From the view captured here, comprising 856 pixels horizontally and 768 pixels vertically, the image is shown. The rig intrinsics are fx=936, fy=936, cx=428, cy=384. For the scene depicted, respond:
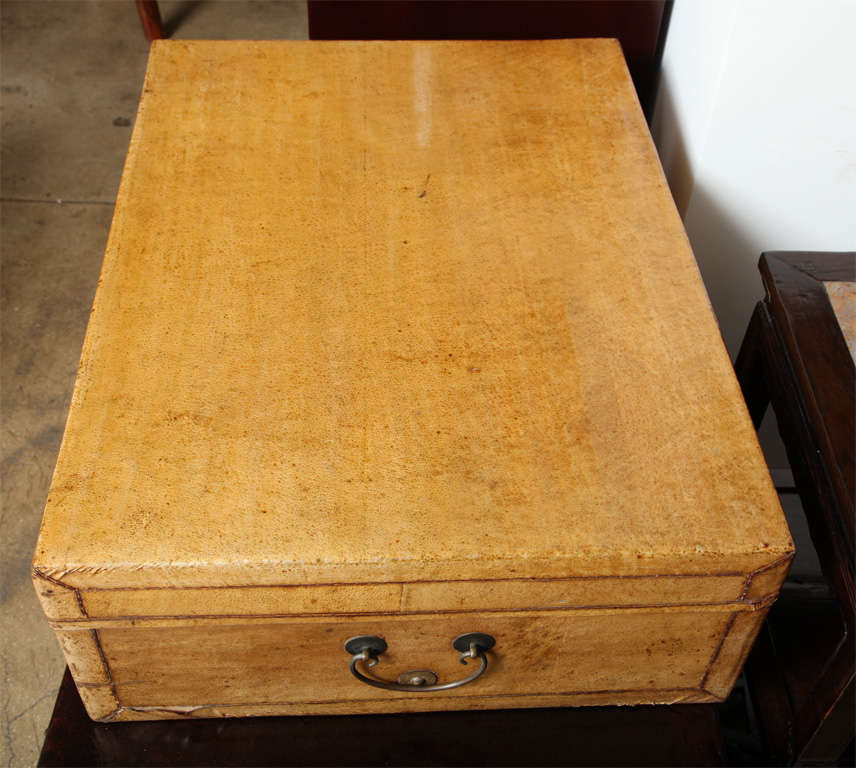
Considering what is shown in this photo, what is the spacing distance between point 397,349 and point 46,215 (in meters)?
1.22

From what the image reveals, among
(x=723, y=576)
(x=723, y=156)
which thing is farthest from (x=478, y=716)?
(x=723, y=156)

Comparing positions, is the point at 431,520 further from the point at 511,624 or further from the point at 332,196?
the point at 332,196

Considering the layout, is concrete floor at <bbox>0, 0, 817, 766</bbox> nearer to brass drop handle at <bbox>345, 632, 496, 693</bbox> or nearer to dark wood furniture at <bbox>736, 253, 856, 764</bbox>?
dark wood furniture at <bbox>736, 253, 856, 764</bbox>

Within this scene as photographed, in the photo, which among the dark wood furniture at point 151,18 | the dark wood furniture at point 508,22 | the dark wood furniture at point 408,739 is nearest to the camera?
the dark wood furniture at point 408,739

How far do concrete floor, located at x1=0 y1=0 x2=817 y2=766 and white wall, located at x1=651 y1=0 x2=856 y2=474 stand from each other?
286mm

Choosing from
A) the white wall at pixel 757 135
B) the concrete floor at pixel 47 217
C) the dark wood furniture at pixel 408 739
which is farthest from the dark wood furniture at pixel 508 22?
the dark wood furniture at pixel 408 739

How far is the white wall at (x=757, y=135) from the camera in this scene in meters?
0.84

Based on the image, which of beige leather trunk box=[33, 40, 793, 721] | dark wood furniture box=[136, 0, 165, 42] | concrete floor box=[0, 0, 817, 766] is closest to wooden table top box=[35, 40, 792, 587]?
beige leather trunk box=[33, 40, 793, 721]

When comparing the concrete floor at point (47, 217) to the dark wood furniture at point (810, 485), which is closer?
the dark wood furniture at point (810, 485)

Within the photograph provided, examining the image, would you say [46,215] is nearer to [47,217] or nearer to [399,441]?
[47,217]

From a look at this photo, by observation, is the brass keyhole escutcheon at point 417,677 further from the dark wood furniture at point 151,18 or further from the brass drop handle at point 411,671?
the dark wood furniture at point 151,18

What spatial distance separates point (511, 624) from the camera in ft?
2.28

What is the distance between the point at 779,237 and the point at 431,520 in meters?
0.55

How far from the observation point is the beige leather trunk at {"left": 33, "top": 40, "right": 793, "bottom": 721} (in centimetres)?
65
